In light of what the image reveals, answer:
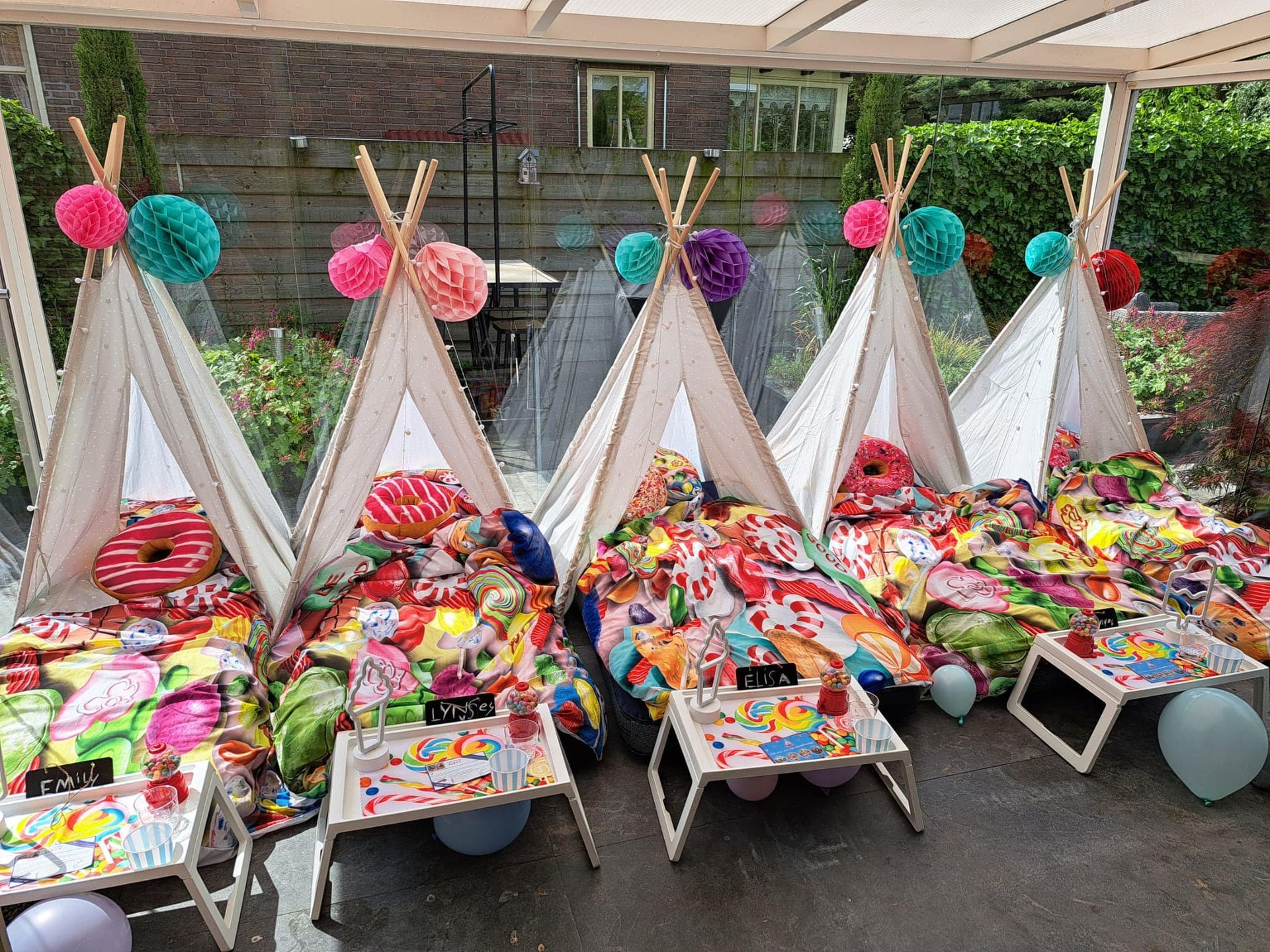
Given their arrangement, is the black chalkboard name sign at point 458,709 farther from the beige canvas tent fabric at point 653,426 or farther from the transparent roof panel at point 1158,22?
the transparent roof panel at point 1158,22

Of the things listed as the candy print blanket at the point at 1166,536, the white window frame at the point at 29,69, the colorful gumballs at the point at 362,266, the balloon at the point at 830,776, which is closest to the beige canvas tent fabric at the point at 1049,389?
the candy print blanket at the point at 1166,536

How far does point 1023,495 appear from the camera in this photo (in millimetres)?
4023

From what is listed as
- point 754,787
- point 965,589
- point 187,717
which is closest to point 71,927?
point 187,717

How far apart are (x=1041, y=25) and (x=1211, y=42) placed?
1.10m

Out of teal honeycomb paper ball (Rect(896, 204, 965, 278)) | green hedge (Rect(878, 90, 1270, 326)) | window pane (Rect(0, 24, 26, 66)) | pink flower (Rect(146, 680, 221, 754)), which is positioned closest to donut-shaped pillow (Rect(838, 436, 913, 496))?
teal honeycomb paper ball (Rect(896, 204, 965, 278))

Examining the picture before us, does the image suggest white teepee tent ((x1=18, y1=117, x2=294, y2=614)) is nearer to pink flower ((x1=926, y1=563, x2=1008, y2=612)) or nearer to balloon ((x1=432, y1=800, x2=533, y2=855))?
balloon ((x1=432, y1=800, x2=533, y2=855))

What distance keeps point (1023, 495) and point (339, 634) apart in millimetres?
Result: 3233

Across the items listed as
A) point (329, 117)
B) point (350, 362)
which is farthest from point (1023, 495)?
point (329, 117)

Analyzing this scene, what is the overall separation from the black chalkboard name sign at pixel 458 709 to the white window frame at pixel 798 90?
3313mm

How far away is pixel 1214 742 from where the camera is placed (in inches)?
98.7

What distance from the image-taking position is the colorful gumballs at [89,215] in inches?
102

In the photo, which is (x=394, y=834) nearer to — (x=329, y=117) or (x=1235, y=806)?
(x=1235, y=806)

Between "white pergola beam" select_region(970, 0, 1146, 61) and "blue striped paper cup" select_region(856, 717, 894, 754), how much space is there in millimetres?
3263

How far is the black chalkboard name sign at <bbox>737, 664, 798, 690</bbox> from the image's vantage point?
252cm
